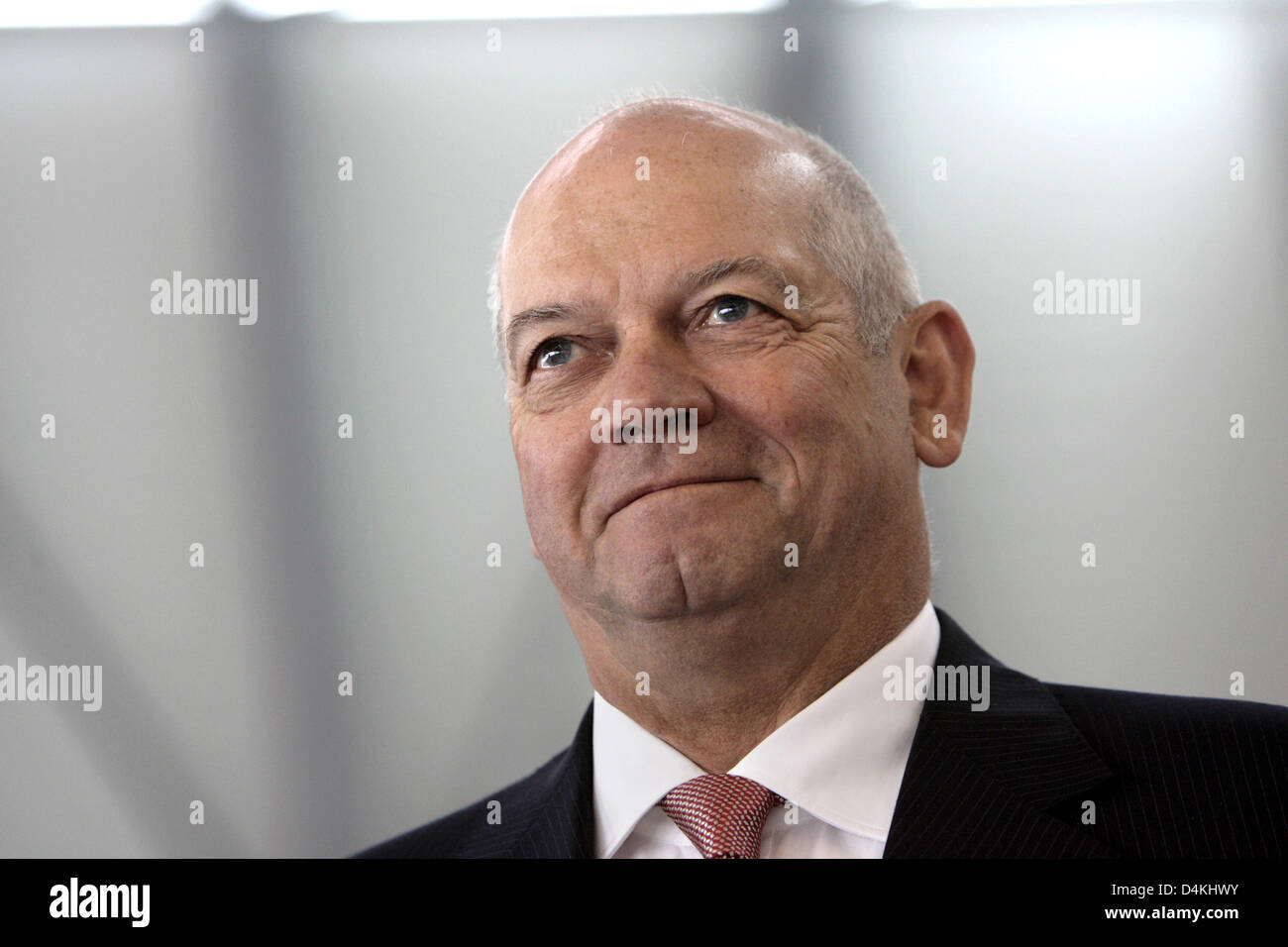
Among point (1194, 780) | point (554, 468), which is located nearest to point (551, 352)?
point (554, 468)

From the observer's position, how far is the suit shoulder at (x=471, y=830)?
6.44 ft

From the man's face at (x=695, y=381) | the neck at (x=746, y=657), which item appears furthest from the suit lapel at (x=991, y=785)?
the man's face at (x=695, y=381)

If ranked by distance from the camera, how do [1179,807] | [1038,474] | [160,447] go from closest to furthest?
[1179,807] < [1038,474] < [160,447]

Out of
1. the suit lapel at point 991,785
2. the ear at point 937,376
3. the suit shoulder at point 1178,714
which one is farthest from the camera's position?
the ear at point 937,376

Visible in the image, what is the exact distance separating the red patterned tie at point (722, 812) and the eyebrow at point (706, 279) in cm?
65

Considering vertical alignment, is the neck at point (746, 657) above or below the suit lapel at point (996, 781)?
above

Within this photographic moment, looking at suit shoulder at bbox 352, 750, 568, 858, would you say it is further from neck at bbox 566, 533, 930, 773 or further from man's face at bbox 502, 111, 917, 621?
man's face at bbox 502, 111, 917, 621

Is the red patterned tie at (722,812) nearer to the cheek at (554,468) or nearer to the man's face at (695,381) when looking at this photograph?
the man's face at (695,381)

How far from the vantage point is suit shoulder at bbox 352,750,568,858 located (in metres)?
1.96

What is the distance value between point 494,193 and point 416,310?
0.27 m

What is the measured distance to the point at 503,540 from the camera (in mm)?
2549
